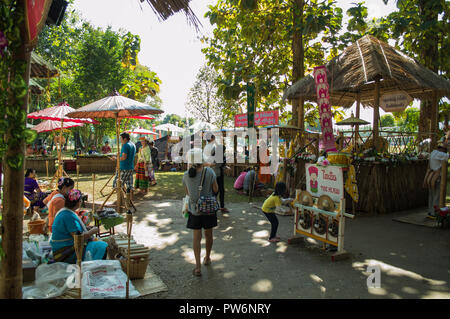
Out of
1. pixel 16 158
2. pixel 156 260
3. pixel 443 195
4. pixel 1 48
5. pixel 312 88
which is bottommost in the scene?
pixel 156 260

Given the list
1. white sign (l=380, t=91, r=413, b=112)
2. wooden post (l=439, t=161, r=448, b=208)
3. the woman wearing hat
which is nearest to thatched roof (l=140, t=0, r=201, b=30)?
wooden post (l=439, t=161, r=448, b=208)

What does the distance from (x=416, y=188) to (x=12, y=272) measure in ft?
31.1

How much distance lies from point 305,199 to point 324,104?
2.27 m

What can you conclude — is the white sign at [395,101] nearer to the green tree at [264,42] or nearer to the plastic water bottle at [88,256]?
the green tree at [264,42]

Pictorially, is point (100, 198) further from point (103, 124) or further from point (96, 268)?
point (103, 124)

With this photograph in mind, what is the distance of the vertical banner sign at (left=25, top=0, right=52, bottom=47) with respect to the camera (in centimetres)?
207

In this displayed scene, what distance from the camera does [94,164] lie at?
15.6 meters

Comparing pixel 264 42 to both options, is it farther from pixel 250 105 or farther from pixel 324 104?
pixel 324 104

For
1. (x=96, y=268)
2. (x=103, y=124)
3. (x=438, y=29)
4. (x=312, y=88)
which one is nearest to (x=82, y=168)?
(x=103, y=124)

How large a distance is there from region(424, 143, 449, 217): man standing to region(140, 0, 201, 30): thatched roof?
21.3 feet

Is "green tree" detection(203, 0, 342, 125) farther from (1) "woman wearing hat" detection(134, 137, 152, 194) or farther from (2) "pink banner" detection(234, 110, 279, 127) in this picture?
(1) "woman wearing hat" detection(134, 137, 152, 194)

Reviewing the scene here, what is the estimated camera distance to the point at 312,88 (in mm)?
8695

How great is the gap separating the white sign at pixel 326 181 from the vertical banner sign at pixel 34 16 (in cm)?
431

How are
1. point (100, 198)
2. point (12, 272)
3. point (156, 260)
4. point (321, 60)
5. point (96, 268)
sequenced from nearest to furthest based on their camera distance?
point (12, 272) < point (96, 268) < point (156, 260) < point (100, 198) < point (321, 60)
